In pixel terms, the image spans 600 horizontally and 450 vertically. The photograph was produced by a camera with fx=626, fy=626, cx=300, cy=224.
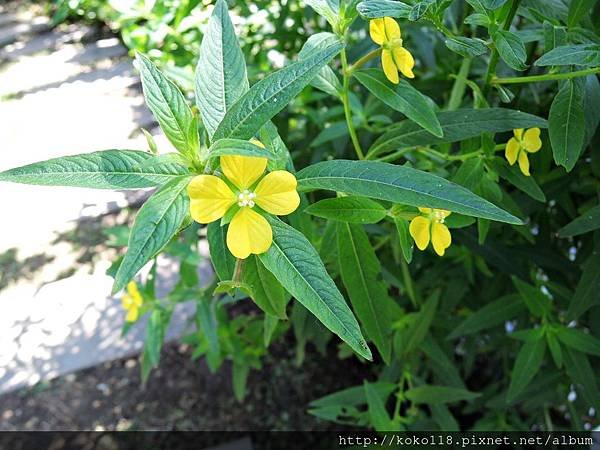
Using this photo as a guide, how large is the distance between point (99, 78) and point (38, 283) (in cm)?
146

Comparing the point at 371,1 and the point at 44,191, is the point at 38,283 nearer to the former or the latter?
the point at 44,191

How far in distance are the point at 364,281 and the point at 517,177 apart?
10.0 inches

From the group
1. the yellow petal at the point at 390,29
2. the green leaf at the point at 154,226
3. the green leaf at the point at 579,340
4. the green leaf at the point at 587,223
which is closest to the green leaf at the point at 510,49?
the yellow petal at the point at 390,29

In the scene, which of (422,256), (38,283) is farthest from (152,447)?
(422,256)

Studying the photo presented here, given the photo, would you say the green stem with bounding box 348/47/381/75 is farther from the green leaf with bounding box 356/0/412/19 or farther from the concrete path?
the concrete path

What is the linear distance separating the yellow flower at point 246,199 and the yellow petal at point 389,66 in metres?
0.20

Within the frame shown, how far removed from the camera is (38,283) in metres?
2.48

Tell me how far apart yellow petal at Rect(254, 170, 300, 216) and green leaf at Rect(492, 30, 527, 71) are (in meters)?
0.26

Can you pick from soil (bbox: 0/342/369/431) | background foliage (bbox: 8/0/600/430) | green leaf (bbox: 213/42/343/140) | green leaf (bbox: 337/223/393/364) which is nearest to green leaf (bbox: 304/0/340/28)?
background foliage (bbox: 8/0/600/430)

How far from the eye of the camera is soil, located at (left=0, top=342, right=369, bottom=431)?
2.05 metres

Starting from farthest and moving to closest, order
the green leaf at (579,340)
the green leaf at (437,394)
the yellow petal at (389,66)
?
1. the green leaf at (437,394)
2. the green leaf at (579,340)
3. the yellow petal at (389,66)

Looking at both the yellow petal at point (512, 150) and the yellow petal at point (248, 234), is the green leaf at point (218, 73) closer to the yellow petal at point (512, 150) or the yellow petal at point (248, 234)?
the yellow petal at point (248, 234)

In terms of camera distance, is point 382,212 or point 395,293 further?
point 395,293

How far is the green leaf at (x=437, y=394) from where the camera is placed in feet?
4.01
